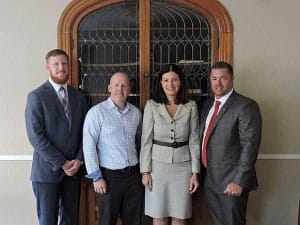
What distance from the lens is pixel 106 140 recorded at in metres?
2.86

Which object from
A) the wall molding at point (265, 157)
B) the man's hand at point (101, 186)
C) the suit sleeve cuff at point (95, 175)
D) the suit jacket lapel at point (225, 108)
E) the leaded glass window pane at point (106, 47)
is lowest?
the man's hand at point (101, 186)

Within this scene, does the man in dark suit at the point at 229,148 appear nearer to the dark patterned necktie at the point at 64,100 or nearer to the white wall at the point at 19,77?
the dark patterned necktie at the point at 64,100

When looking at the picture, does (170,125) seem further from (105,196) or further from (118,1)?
(118,1)

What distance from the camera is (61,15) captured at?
10.7ft

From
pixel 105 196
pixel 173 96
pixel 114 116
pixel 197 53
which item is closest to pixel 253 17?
pixel 197 53

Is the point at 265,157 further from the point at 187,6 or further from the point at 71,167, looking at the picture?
the point at 71,167

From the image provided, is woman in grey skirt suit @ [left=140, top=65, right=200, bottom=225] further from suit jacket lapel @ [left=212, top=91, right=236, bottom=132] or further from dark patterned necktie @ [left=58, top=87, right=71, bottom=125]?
dark patterned necktie @ [left=58, top=87, right=71, bottom=125]

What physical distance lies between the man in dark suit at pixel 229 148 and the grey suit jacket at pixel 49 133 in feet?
3.18

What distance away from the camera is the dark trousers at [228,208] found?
2.74 metres

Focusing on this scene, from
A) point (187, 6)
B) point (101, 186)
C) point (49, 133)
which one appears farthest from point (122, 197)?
point (187, 6)

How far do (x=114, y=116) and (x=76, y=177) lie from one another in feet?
1.77

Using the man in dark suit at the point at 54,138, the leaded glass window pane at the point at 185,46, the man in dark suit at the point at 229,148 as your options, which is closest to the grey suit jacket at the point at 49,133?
the man in dark suit at the point at 54,138

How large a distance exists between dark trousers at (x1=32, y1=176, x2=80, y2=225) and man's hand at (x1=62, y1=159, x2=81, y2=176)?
0.26 feet

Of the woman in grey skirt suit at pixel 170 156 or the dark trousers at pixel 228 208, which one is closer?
the dark trousers at pixel 228 208
